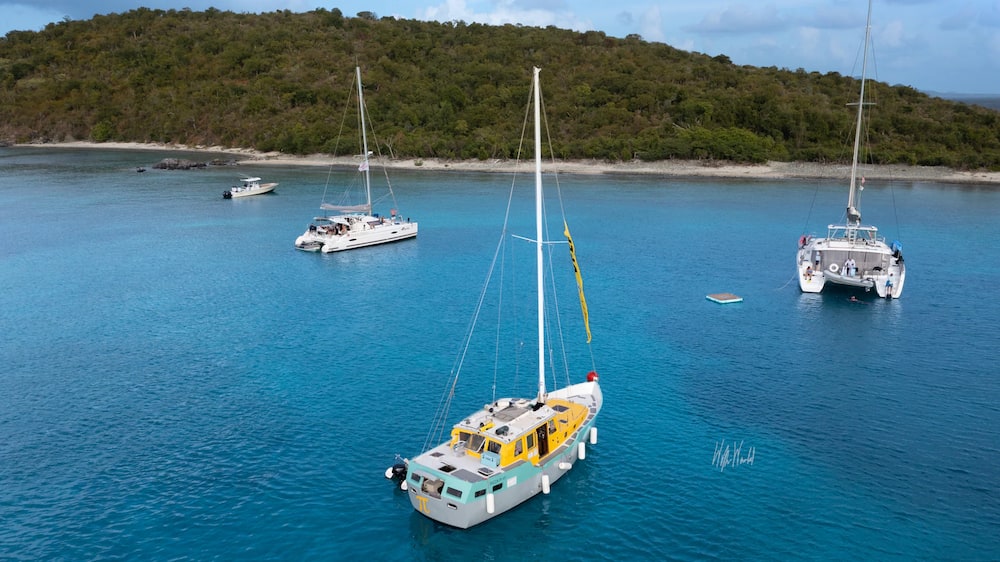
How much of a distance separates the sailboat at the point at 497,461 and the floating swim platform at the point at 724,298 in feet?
101

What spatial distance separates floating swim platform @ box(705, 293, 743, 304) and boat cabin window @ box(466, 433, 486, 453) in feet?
121

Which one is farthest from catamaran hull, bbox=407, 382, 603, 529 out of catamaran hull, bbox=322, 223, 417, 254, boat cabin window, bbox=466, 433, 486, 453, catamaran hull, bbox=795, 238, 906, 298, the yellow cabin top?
catamaran hull, bbox=322, 223, 417, 254

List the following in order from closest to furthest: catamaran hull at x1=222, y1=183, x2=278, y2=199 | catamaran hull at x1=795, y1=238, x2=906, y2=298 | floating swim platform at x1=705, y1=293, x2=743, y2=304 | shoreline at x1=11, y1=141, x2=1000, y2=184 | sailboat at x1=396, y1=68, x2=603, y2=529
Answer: sailboat at x1=396, y1=68, x2=603, y2=529, floating swim platform at x1=705, y1=293, x2=743, y2=304, catamaran hull at x1=795, y1=238, x2=906, y2=298, catamaran hull at x1=222, y1=183, x2=278, y2=199, shoreline at x1=11, y1=141, x2=1000, y2=184

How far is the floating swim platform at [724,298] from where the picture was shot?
6116cm

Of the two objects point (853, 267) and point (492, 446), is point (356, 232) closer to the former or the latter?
point (853, 267)

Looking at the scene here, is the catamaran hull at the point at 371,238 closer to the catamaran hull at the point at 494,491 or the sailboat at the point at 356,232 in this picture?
the sailboat at the point at 356,232

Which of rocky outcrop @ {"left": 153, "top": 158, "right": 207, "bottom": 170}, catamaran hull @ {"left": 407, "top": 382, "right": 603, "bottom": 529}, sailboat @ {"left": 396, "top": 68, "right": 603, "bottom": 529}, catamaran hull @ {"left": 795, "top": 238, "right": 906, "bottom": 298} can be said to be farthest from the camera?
rocky outcrop @ {"left": 153, "top": 158, "right": 207, "bottom": 170}

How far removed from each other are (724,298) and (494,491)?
38773 mm

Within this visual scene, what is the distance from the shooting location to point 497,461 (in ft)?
95.6

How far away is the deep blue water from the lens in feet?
96.7

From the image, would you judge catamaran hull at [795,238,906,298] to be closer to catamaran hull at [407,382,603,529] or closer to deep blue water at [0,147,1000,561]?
deep blue water at [0,147,1000,561]

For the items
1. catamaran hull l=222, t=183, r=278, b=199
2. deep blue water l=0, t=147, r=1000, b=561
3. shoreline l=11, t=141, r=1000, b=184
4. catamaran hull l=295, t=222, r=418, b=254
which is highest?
shoreline l=11, t=141, r=1000, b=184

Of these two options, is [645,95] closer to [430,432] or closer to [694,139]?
[694,139]

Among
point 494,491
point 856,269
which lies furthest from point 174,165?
point 494,491
